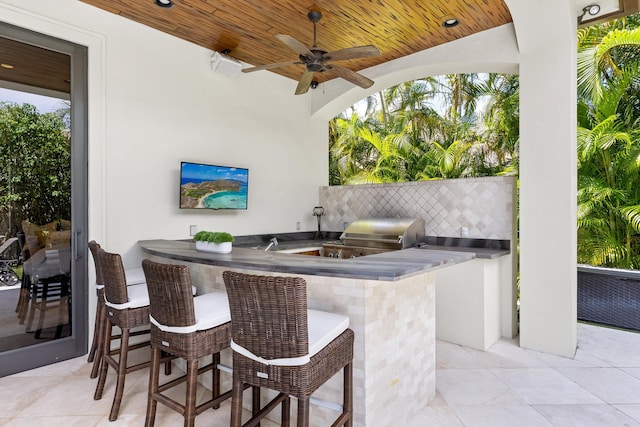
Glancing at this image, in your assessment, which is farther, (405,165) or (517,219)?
(405,165)

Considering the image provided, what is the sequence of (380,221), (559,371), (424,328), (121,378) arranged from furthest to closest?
(380,221) < (559,371) < (424,328) < (121,378)

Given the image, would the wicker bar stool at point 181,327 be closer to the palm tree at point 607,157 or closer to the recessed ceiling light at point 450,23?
the recessed ceiling light at point 450,23

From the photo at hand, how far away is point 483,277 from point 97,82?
3835mm

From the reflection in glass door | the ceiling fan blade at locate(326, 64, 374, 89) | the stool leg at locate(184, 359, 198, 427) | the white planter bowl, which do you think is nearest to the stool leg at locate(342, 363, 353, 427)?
the stool leg at locate(184, 359, 198, 427)

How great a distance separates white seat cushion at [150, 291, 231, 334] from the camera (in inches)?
71.9

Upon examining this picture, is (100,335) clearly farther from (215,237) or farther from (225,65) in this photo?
(225,65)

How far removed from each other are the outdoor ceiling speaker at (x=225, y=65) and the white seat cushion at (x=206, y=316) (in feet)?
9.09

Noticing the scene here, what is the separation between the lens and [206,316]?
190 cm

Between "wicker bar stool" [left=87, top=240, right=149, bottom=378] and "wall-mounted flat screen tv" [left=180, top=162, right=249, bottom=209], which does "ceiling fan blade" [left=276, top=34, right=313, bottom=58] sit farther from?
"wicker bar stool" [left=87, top=240, right=149, bottom=378]

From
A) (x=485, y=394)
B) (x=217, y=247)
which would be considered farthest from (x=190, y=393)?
(x=485, y=394)

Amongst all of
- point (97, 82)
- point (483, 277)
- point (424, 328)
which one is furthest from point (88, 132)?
point (483, 277)

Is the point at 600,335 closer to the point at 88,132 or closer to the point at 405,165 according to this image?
the point at 405,165

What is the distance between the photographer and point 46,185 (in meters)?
3.03

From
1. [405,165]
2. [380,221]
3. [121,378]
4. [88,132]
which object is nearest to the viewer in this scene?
[121,378]
